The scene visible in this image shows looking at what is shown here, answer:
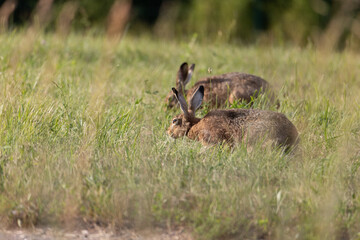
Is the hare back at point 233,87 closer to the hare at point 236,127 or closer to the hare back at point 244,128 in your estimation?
the hare at point 236,127

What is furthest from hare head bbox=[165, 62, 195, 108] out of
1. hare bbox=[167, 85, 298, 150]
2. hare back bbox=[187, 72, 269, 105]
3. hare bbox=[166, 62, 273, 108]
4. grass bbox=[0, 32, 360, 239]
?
hare bbox=[167, 85, 298, 150]

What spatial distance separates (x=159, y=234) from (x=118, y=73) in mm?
4517

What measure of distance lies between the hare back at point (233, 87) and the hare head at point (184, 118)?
696mm

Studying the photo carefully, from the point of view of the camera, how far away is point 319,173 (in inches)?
163

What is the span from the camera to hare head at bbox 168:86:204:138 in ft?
17.8

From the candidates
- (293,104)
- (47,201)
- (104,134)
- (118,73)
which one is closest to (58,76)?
(118,73)

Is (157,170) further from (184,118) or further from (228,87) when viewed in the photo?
(228,87)

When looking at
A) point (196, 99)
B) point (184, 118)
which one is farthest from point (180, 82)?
point (184, 118)

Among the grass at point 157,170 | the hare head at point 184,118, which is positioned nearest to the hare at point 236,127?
the hare head at point 184,118

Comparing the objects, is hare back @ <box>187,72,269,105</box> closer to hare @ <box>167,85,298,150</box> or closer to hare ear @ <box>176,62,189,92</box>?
hare ear @ <box>176,62,189,92</box>

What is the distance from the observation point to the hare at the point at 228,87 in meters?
6.48

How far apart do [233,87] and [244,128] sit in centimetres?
155

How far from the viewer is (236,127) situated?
203 inches

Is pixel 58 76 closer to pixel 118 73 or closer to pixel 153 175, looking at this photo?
pixel 118 73
